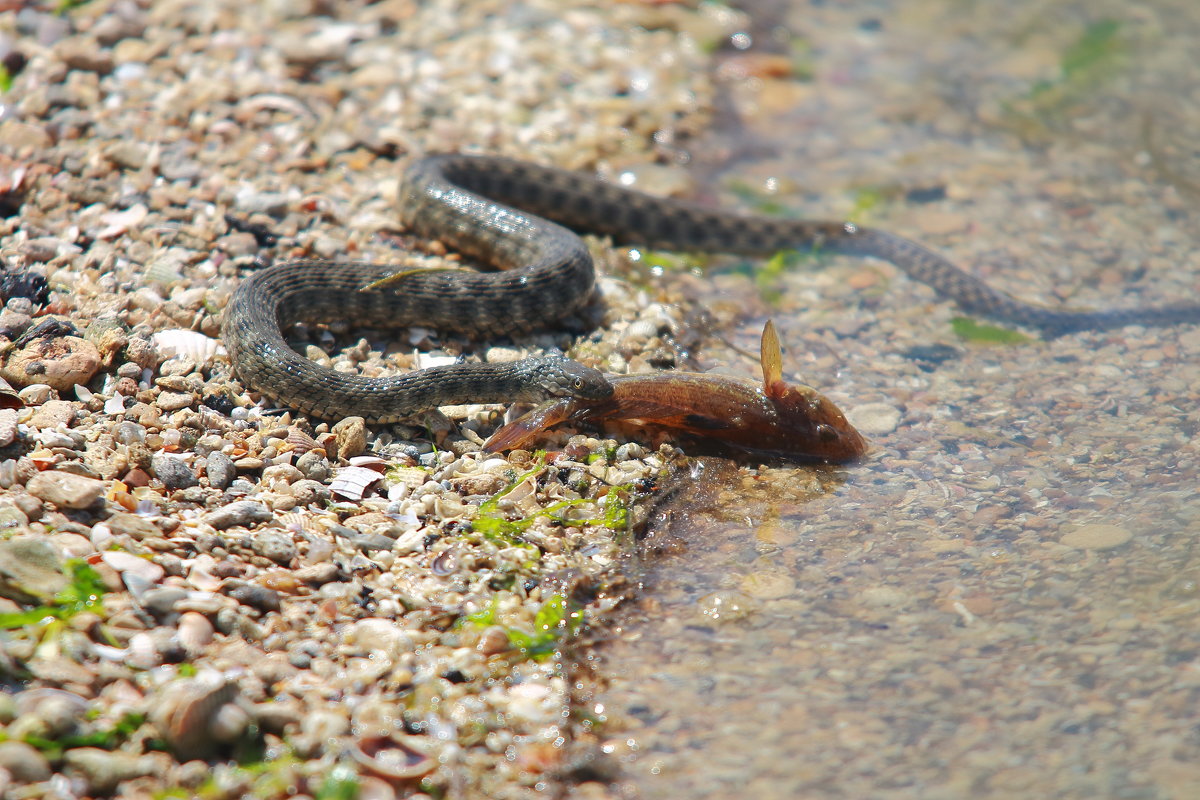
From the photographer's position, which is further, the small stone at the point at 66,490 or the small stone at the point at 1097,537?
the small stone at the point at 1097,537

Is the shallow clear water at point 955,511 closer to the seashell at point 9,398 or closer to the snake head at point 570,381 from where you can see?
the snake head at point 570,381

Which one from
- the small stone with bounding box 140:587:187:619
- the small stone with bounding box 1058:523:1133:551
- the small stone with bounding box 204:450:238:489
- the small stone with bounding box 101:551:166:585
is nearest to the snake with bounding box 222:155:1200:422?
the small stone with bounding box 204:450:238:489

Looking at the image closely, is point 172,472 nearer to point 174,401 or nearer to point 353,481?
point 174,401

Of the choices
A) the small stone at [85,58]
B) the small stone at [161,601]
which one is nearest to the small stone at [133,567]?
the small stone at [161,601]

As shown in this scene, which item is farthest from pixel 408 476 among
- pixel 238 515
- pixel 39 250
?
pixel 39 250

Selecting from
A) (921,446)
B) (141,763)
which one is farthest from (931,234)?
(141,763)

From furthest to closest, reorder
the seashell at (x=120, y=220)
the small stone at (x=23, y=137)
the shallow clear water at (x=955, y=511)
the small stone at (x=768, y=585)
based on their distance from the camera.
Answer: the small stone at (x=23, y=137)
the seashell at (x=120, y=220)
the small stone at (x=768, y=585)
the shallow clear water at (x=955, y=511)
